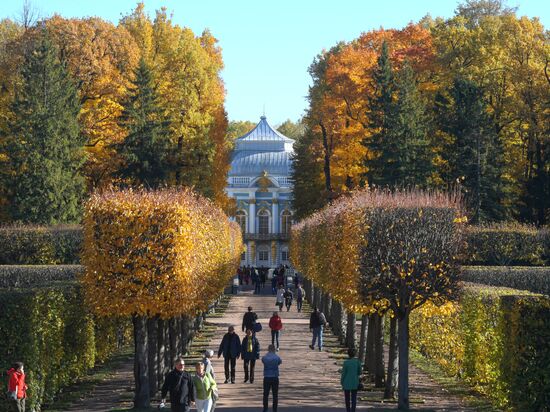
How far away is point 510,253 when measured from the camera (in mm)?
57781

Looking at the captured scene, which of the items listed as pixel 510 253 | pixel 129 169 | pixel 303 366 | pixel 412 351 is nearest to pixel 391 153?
pixel 510 253

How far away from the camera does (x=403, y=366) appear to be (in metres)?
29.6

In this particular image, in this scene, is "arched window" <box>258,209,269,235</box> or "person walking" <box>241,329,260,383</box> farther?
"arched window" <box>258,209,269,235</box>

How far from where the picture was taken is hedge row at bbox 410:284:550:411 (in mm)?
24531

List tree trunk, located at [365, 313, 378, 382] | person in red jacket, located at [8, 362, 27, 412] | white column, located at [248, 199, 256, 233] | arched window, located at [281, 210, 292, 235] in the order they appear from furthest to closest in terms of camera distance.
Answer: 1. white column, located at [248, 199, 256, 233]
2. arched window, located at [281, 210, 292, 235]
3. tree trunk, located at [365, 313, 378, 382]
4. person in red jacket, located at [8, 362, 27, 412]

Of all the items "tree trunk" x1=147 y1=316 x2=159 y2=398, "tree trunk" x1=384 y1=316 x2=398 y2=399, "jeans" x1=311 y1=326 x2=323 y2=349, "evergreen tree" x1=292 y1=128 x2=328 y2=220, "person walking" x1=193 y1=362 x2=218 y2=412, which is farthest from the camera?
"evergreen tree" x1=292 y1=128 x2=328 y2=220

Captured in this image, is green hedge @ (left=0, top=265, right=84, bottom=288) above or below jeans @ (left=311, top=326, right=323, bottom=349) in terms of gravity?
above

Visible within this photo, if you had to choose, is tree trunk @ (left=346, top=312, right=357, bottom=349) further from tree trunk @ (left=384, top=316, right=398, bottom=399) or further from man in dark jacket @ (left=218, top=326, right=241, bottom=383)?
tree trunk @ (left=384, top=316, right=398, bottom=399)

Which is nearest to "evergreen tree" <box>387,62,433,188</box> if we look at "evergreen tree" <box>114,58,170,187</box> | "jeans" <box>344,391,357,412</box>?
"evergreen tree" <box>114,58,170,187</box>

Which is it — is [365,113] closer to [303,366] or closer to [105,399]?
[303,366]

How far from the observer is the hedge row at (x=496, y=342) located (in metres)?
24.5

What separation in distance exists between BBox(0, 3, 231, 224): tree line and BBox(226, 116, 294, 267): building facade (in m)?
67.2

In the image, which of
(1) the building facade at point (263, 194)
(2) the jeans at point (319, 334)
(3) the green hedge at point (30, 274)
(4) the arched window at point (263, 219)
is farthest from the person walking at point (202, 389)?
(4) the arched window at point (263, 219)

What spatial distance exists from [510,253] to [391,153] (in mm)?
9887
